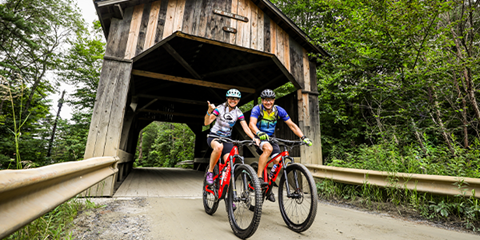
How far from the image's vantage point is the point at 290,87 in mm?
10133

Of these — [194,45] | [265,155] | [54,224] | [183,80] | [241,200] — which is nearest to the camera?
[54,224]

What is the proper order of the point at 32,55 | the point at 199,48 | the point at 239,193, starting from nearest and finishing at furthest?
the point at 239,193 → the point at 199,48 → the point at 32,55

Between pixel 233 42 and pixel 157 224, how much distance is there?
441 centimetres

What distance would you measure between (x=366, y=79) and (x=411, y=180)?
4137 mm

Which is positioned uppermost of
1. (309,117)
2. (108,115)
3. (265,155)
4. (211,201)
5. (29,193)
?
(309,117)

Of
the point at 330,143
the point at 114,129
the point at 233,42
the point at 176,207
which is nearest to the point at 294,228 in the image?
the point at 176,207

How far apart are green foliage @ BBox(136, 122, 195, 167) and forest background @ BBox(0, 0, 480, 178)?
10871 mm

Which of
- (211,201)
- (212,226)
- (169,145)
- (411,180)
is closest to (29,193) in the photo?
(212,226)

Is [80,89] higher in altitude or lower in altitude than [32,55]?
lower

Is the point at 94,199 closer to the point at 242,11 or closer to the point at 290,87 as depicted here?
the point at 242,11

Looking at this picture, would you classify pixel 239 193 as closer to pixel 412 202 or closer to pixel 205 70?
pixel 412 202

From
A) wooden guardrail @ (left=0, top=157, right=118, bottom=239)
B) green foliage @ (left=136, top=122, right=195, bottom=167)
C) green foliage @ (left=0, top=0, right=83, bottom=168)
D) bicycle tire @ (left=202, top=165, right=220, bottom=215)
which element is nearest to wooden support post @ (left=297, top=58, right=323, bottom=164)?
bicycle tire @ (left=202, top=165, right=220, bottom=215)

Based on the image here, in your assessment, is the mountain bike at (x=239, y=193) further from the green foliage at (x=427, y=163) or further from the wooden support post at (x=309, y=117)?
the wooden support post at (x=309, y=117)

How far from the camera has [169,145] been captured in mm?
26922
